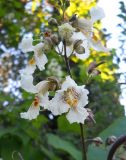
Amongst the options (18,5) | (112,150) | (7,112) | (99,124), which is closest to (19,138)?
(7,112)

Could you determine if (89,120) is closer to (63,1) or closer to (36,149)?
(63,1)

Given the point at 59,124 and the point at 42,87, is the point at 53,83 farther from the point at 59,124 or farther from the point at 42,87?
the point at 59,124

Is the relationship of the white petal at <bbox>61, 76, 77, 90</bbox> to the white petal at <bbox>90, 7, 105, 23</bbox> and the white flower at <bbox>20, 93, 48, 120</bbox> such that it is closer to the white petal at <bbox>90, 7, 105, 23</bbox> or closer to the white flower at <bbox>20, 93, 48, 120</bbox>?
the white flower at <bbox>20, 93, 48, 120</bbox>

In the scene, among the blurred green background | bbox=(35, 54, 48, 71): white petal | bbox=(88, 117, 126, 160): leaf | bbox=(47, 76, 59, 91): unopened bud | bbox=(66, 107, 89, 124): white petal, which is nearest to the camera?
bbox=(66, 107, 89, 124): white petal

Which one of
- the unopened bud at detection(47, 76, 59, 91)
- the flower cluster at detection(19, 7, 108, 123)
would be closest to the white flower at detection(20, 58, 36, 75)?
the flower cluster at detection(19, 7, 108, 123)

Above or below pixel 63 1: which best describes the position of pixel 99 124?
below

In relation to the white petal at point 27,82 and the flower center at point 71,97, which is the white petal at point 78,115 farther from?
the white petal at point 27,82
